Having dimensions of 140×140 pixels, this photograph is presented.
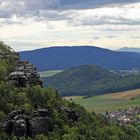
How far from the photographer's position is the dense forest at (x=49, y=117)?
148m

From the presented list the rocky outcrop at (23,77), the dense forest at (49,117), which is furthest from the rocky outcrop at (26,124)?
the rocky outcrop at (23,77)

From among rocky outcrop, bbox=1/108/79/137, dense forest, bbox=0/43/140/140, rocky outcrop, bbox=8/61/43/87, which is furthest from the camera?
rocky outcrop, bbox=8/61/43/87

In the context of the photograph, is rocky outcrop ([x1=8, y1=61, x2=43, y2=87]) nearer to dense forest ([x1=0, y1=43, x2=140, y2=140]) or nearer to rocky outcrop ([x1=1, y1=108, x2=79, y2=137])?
dense forest ([x1=0, y1=43, x2=140, y2=140])

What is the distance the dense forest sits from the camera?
485 ft

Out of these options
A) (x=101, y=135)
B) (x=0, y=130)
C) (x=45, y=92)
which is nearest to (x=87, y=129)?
(x=101, y=135)

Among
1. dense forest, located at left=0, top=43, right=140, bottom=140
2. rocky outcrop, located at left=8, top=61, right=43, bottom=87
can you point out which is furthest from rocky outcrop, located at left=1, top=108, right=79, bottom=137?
rocky outcrop, located at left=8, top=61, right=43, bottom=87

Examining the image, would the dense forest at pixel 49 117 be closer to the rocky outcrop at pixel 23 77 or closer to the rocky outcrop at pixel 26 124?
the rocky outcrop at pixel 26 124

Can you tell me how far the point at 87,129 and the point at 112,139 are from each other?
9.77m

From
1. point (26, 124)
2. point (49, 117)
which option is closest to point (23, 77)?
point (49, 117)

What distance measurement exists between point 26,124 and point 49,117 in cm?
1021

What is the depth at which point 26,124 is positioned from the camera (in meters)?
147

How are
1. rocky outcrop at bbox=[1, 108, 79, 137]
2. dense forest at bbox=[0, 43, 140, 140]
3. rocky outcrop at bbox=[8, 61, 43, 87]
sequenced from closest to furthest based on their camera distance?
1. rocky outcrop at bbox=[1, 108, 79, 137]
2. dense forest at bbox=[0, 43, 140, 140]
3. rocky outcrop at bbox=[8, 61, 43, 87]

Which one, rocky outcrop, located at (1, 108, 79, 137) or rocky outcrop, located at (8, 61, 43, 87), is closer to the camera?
rocky outcrop, located at (1, 108, 79, 137)

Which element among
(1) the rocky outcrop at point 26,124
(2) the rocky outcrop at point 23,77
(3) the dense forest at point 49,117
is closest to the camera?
(1) the rocky outcrop at point 26,124
